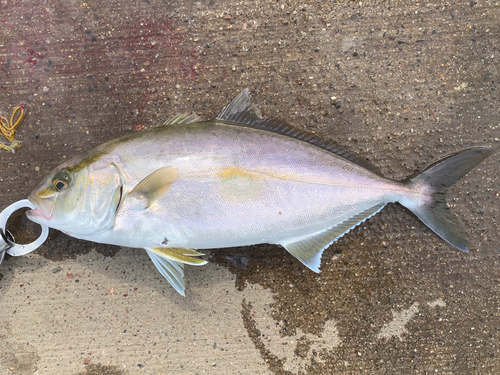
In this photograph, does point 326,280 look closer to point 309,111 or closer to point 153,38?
point 309,111

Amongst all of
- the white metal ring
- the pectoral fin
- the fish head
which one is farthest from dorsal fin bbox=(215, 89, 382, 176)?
the white metal ring

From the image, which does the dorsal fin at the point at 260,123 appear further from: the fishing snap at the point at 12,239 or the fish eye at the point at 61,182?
the fishing snap at the point at 12,239

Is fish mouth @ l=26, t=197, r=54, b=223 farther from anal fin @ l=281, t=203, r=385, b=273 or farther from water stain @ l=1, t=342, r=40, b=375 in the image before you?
anal fin @ l=281, t=203, r=385, b=273

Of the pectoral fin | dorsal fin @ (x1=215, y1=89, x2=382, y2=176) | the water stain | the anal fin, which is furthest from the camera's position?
the water stain

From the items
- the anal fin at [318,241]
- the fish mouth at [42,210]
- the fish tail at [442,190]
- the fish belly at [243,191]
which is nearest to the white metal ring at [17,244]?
the fish mouth at [42,210]

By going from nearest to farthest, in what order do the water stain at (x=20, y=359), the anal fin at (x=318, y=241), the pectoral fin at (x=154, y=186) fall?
1. the pectoral fin at (x=154, y=186)
2. the anal fin at (x=318, y=241)
3. the water stain at (x=20, y=359)

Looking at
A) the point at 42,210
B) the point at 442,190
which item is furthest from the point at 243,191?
the point at 442,190

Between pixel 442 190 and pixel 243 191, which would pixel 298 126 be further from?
pixel 442 190
